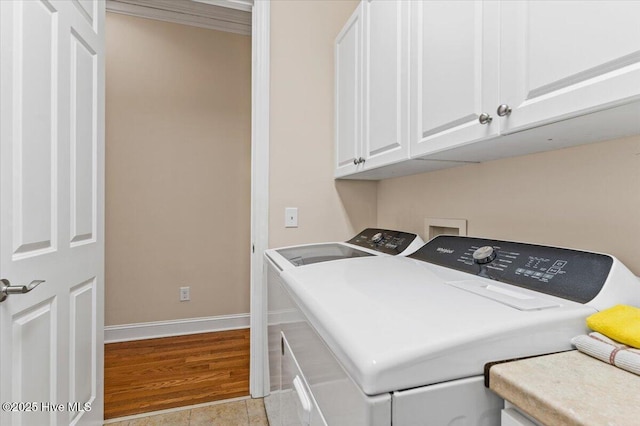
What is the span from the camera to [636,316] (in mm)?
612

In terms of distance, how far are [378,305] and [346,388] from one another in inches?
7.2

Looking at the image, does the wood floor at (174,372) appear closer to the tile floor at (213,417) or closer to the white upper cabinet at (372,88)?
the tile floor at (213,417)

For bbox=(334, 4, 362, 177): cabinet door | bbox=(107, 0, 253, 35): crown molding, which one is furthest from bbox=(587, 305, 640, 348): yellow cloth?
bbox=(107, 0, 253, 35): crown molding

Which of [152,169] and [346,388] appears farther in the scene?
[152,169]

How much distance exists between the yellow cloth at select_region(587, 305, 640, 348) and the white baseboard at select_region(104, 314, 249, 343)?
2.76 meters

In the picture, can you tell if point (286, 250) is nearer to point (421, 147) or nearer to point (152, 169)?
point (421, 147)

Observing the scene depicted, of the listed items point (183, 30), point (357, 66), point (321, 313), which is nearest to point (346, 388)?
point (321, 313)

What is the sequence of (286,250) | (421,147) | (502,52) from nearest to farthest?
(502,52), (421,147), (286,250)

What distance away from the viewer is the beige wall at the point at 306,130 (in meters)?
1.95

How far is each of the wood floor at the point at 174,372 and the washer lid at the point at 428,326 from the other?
1533mm

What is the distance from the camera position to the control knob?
1.01m

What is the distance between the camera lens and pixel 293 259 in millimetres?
1359

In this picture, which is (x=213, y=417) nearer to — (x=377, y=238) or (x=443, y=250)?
(x=377, y=238)

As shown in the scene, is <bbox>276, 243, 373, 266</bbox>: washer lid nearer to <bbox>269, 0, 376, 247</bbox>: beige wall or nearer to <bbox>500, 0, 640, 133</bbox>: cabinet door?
<bbox>269, 0, 376, 247</bbox>: beige wall
